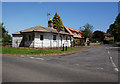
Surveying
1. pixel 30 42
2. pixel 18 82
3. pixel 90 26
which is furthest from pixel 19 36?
pixel 90 26

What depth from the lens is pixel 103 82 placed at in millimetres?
3682

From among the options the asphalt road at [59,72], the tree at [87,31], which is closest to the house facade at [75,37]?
the tree at [87,31]

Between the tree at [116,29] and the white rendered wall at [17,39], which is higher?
the tree at [116,29]

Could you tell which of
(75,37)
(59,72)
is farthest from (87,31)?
(59,72)

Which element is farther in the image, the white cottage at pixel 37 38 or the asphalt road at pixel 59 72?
the white cottage at pixel 37 38

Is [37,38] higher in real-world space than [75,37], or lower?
lower

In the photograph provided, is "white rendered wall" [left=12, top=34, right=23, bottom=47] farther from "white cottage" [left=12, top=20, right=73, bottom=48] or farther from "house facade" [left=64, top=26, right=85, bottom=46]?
"house facade" [left=64, top=26, right=85, bottom=46]

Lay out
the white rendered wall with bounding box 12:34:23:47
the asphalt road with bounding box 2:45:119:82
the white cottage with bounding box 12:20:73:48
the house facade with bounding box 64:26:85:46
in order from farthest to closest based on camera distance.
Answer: the house facade with bounding box 64:26:85:46 → the white rendered wall with bounding box 12:34:23:47 → the white cottage with bounding box 12:20:73:48 → the asphalt road with bounding box 2:45:119:82

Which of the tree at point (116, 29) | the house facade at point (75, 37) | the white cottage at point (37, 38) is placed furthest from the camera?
the house facade at point (75, 37)

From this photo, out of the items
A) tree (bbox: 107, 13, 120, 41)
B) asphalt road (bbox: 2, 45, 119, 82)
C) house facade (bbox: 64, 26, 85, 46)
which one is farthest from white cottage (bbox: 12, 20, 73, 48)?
tree (bbox: 107, 13, 120, 41)

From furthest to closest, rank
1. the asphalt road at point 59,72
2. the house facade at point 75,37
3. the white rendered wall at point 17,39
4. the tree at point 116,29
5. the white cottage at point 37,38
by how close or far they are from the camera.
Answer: the house facade at point 75,37 < the tree at point 116,29 < the white rendered wall at point 17,39 < the white cottage at point 37,38 < the asphalt road at point 59,72

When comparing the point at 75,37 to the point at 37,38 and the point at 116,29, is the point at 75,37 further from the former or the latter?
the point at 37,38

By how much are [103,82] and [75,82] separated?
1115mm

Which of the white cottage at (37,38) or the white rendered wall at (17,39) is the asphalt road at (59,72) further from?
the white rendered wall at (17,39)
